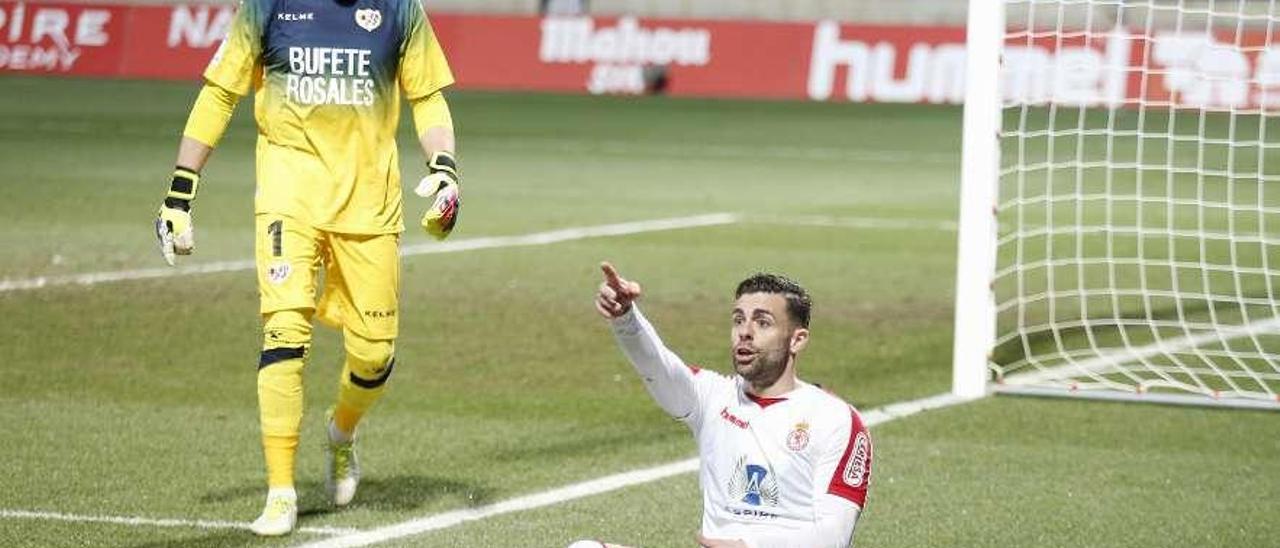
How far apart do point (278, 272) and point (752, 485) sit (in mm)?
2694

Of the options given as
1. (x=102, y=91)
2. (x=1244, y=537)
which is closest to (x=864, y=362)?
(x=1244, y=537)

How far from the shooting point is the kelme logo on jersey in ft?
20.8

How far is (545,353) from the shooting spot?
42.4 feet

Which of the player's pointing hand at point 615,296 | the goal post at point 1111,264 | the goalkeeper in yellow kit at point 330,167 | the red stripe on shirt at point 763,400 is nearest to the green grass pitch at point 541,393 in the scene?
the goal post at point 1111,264

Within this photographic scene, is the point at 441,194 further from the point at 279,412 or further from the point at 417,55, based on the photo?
the point at 279,412

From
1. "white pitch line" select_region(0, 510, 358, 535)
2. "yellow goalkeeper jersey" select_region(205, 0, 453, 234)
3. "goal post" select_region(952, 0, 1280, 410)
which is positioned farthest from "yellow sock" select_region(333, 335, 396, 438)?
"goal post" select_region(952, 0, 1280, 410)

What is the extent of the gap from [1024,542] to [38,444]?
4.16 metres

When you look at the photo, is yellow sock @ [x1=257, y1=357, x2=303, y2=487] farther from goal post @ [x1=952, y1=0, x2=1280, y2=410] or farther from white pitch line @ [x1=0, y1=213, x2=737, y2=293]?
white pitch line @ [x1=0, y1=213, x2=737, y2=293]

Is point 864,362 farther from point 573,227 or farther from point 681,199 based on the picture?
point 681,199

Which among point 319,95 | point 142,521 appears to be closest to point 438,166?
point 319,95

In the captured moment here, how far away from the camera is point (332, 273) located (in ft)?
28.7

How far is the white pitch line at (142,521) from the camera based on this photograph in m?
8.33

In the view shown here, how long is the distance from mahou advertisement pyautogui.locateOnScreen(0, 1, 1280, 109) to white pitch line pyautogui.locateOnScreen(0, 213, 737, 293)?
1719cm

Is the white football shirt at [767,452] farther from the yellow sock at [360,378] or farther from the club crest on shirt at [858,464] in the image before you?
the yellow sock at [360,378]
